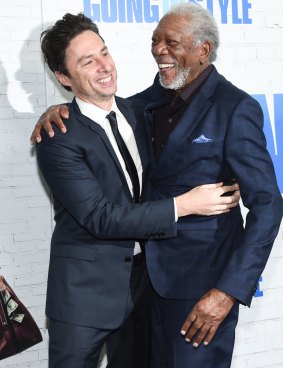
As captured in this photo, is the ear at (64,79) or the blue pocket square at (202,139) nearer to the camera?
the blue pocket square at (202,139)

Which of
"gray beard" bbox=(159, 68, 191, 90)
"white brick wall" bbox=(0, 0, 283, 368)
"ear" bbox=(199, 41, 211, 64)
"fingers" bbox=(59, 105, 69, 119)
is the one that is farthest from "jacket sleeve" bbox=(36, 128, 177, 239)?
"white brick wall" bbox=(0, 0, 283, 368)

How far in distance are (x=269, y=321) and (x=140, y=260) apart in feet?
5.47

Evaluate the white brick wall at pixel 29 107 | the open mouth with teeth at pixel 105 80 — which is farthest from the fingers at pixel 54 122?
the white brick wall at pixel 29 107

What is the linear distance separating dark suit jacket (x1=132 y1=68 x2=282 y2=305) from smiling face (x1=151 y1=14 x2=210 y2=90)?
100mm

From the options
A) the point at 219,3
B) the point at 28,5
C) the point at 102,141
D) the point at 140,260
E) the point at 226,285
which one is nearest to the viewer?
the point at 226,285

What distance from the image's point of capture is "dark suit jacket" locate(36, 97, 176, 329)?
257 centimetres

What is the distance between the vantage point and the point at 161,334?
277cm

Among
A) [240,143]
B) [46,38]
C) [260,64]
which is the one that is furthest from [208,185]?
[260,64]

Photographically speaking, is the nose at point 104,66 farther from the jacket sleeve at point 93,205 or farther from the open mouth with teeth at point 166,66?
the jacket sleeve at point 93,205

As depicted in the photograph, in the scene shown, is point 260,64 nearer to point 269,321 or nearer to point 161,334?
point 269,321

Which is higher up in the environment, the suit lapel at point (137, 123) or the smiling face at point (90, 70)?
the smiling face at point (90, 70)

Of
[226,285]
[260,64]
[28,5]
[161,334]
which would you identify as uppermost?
[28,5]

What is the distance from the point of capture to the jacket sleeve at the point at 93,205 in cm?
254

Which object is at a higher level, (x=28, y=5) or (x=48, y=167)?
(x=28, y=5)
